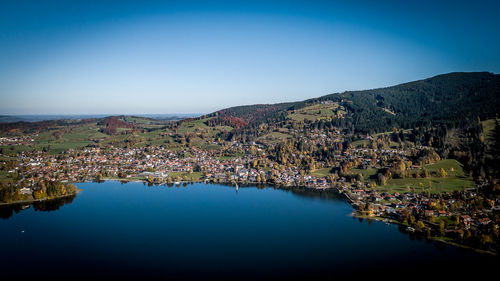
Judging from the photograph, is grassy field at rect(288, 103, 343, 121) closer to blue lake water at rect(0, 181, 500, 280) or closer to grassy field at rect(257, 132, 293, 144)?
grassy field at rect(257, 132, 293, 144)

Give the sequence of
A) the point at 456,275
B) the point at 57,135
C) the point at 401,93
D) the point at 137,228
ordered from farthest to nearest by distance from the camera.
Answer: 1. the point at 401,93
2. the point at 57,135
3. the point at 137,228
4. the point at 456,275

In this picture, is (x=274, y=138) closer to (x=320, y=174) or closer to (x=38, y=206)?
(x=320, y=174)

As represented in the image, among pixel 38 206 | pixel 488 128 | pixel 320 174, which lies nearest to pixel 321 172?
pixel 320 174

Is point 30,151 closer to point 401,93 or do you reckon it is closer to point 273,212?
point 273,212

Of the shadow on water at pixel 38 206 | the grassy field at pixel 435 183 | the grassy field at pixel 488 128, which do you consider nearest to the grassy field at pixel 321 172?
the grassy field at pixel 435 183

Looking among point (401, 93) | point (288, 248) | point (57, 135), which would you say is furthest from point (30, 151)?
point (401, 93)

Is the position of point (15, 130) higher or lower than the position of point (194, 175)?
higher

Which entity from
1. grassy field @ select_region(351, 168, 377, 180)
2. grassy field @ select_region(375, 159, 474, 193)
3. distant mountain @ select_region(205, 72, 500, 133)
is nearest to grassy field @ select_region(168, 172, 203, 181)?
grassy field @ select_region(351, 168, 377, 180)
